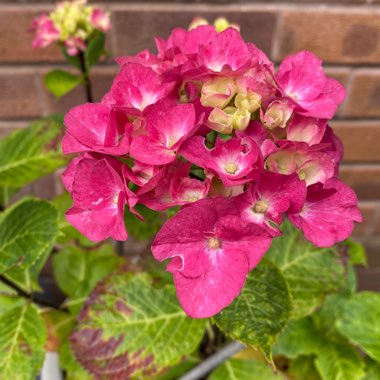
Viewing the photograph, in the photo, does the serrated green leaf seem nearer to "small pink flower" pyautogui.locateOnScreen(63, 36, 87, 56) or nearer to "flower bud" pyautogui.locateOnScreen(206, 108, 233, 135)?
"flower bud" pyautogui.locateOnScreen(206, 108, 233, 135)

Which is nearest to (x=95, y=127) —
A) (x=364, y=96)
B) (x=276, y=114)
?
(x=276, y=114)

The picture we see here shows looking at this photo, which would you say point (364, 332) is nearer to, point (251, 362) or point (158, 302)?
point (251, 362)

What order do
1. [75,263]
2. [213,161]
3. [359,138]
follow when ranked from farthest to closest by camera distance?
[359,138], [75,263], [213,161]

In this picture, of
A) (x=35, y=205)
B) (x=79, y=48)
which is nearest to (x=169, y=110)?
(x=35, y=205)

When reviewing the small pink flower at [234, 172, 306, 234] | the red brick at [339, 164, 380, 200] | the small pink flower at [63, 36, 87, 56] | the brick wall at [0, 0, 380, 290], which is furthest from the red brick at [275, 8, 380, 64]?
the small pink flower at [234, 172, 306, 234]

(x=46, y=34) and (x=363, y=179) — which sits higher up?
(x=46, y=34)

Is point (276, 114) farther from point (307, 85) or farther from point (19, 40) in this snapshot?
point (19, 40)
